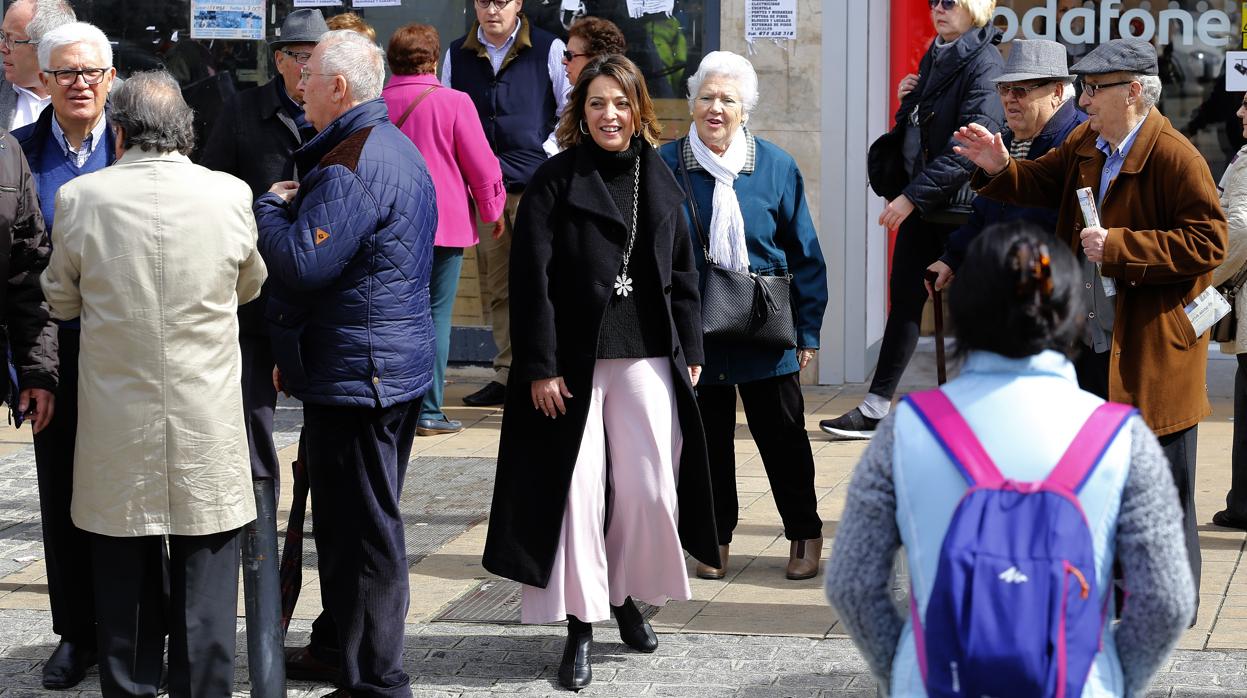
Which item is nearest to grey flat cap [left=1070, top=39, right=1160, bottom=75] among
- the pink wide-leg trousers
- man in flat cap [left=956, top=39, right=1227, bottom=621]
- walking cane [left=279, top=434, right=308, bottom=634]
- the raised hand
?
man in flat cap [left=956, top=39, right=1227, bottom=621]

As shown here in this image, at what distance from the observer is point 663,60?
32.4 ft

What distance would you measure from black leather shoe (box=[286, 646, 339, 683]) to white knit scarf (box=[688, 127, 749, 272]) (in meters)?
1.87

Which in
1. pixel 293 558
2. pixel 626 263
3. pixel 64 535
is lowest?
pixel 293 558

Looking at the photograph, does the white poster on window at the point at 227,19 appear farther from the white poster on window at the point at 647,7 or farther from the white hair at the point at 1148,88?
the white hair at the point at 1148,88

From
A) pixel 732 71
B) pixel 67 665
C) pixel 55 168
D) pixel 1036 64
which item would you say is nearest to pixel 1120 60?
pixel 1036 64

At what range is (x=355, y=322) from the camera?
4566mm

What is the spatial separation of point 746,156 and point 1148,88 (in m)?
1.44

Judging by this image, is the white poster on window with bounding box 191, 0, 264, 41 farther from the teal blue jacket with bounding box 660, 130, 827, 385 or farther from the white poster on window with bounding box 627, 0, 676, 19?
the teal blue jacket with bounding box 660, 130, 827, 385

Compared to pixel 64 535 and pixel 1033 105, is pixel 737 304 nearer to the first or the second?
pixel 1033 105

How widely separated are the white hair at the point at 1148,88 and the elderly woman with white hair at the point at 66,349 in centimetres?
309

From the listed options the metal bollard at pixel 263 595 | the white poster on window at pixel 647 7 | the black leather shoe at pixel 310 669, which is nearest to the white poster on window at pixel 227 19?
the white poster on window at pixel 647 7

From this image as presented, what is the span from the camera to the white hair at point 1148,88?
4980 millimetres

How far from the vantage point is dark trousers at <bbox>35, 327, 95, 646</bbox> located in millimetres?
4996

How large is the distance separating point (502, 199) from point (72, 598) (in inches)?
147
